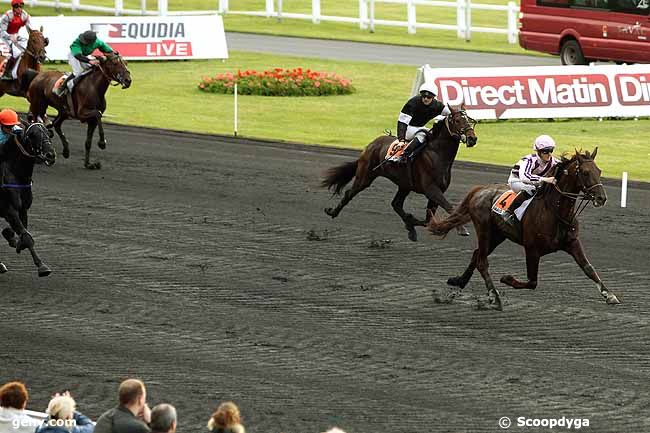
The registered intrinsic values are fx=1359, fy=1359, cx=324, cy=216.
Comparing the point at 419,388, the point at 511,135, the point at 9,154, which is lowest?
the point at 511,135

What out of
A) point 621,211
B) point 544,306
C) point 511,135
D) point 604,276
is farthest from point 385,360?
point 511,135

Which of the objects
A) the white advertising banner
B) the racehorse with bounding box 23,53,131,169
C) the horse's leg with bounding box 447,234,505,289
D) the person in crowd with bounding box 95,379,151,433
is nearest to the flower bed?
the white advertising banner

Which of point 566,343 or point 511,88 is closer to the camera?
point 566,343

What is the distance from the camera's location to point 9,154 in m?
15.8

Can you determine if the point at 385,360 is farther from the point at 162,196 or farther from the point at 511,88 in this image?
the point at 511,88

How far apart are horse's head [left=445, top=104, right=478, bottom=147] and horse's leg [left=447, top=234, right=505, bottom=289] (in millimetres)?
2155

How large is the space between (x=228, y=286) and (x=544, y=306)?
365cm

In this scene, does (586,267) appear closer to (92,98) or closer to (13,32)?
(92,98)

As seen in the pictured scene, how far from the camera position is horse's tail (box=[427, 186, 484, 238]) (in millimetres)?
15469

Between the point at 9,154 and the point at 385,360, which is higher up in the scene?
the point at 9,154

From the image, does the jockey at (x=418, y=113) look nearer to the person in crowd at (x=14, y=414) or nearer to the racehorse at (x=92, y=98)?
the racehorse at (x=92, y=98)

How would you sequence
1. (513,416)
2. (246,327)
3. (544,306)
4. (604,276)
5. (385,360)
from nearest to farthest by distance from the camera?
1. (513,416)
2. (385,360)
3. (246,327)
4. (544,306)
5. (604,276)

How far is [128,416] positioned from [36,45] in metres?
18.6

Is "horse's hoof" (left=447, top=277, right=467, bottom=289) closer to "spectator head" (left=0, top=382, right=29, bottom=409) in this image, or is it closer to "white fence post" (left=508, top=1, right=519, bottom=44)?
"spectator head" (left=0, top=382, right=29, bottom=409)
